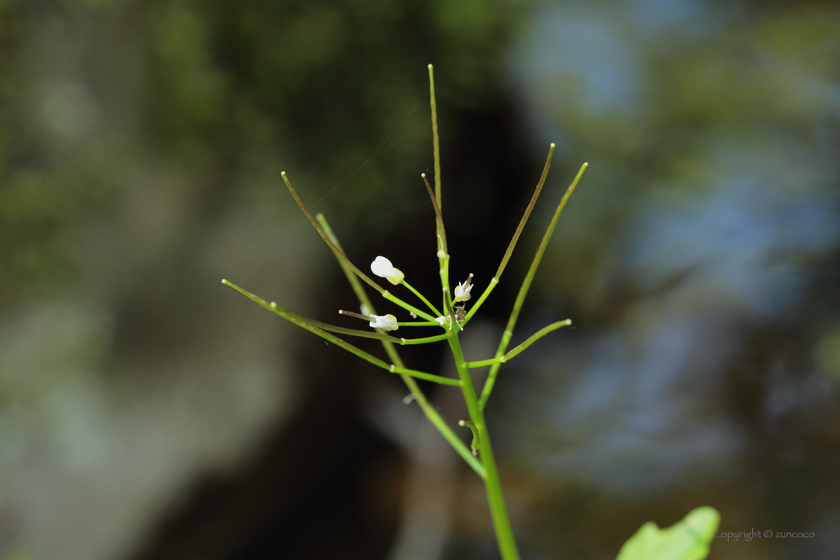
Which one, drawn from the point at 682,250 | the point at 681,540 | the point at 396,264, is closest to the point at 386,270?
the point at 681,540

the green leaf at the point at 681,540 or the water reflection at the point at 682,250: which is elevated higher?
the water reflection at the point at 682,250

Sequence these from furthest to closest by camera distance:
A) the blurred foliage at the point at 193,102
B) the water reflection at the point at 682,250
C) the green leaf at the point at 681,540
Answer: the water reflection at the point at 682,250, the blurred foliage at the point at 193,102, the green leaf at the point at 681,540

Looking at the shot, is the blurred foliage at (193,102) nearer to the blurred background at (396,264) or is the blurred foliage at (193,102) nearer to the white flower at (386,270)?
the blurred background at (396,264)

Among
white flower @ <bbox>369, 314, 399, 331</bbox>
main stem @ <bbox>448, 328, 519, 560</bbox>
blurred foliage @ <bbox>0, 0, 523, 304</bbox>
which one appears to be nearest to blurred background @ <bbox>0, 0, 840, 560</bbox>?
blurred foliage @ <bbox>0, 0, 523, 304</bbox>

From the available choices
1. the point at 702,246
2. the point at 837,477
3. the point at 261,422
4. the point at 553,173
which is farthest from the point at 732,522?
the point at 261,422

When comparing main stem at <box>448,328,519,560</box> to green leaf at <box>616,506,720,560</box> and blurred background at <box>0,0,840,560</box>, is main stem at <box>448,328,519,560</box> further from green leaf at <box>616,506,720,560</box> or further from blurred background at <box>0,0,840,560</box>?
blurred background at <box>0,0,840,560</box>

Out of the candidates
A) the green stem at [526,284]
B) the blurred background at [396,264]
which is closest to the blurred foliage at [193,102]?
the blurred background at [396,264]

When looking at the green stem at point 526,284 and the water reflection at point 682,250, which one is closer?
the green stem at point 526,284
